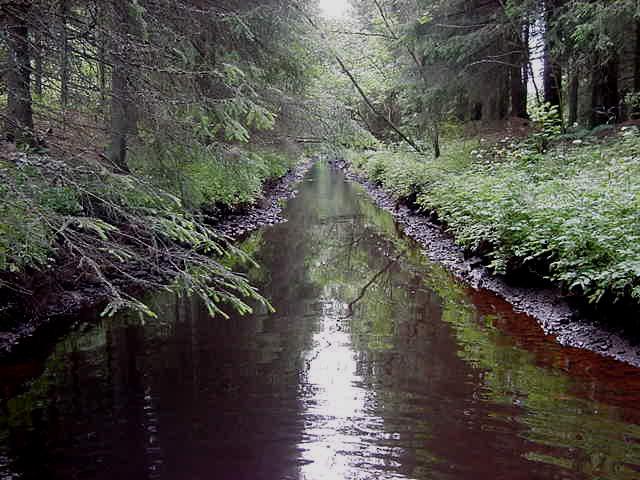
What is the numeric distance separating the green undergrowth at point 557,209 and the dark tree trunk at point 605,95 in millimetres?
1901

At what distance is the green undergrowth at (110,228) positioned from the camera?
3762 mm

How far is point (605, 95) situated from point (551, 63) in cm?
201

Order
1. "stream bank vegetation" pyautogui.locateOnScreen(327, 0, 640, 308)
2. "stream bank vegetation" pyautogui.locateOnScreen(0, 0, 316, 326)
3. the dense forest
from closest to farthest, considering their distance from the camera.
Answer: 1. "stream bank vegetation" pyautogui.locateOnScreen(0, 0, 316, 326)
2. the dense forest
3. "stream bank vegetation" pyautogui.locateOnScreen(327, 0, 640, 308)

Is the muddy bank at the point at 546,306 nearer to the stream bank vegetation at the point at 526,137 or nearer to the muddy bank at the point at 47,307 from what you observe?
the stream bank vegetation at the point at 526,137

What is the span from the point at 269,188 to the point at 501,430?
1823cm

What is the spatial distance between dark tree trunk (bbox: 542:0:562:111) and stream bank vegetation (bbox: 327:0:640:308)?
5 cm

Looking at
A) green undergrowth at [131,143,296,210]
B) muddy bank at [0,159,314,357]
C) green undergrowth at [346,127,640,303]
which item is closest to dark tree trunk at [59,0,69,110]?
green undergrowth at [131,143,296,210]

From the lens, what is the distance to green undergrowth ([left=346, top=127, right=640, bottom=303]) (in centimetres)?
578

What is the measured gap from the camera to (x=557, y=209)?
275 inches

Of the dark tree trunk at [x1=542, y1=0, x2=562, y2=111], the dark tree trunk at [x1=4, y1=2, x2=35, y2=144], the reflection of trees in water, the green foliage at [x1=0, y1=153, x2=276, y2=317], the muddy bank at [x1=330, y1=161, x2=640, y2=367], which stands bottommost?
the reflection of trees in water

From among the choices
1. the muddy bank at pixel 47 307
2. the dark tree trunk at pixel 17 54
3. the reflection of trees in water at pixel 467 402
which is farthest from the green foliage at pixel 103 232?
the reflection of trees in water at pixel 467 402

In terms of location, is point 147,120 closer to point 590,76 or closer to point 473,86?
point 473,86

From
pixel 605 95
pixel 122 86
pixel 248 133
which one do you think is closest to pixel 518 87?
pixel 605 95

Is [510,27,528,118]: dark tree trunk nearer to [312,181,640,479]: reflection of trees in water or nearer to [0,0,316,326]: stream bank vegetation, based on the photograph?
[0,0,316,326]: stream bank vegetation
